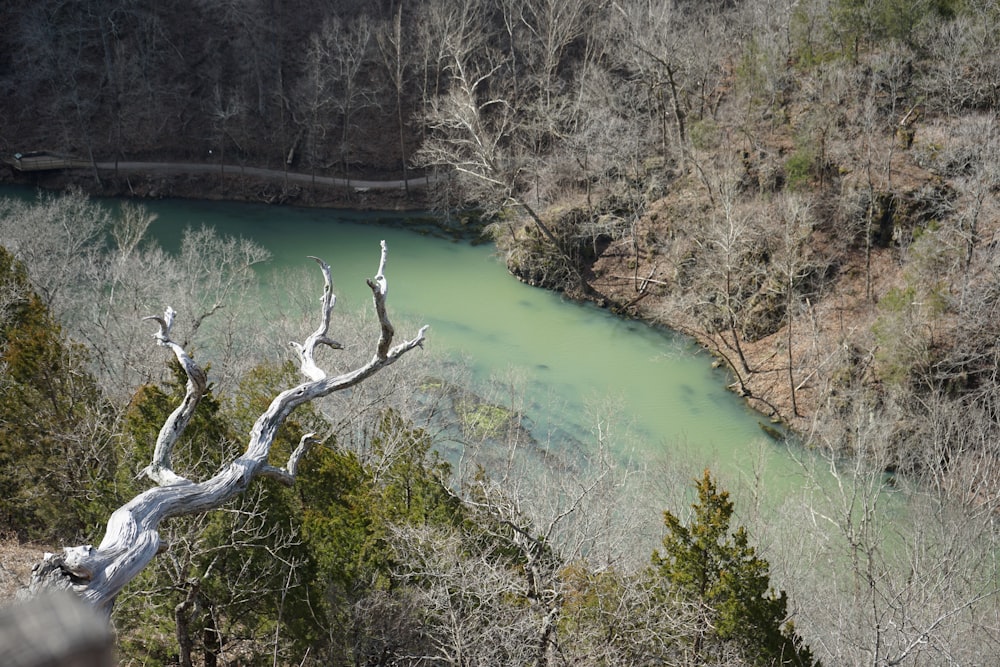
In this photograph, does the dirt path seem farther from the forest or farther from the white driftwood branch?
the white driftwood branch

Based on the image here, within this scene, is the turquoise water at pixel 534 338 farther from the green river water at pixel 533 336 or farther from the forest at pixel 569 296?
the forest at pixel 569 296

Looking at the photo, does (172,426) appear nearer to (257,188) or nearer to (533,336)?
(533,336)

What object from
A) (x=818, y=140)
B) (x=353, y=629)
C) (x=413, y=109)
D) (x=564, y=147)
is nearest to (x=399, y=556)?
(x=353, y=629)

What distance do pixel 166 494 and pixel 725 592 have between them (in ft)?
26.4

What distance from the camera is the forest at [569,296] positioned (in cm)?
1203

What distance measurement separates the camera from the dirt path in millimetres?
43438

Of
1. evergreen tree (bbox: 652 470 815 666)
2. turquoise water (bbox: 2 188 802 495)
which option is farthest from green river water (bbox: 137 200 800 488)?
evergreen tree (bbox: 652 470 815 666)

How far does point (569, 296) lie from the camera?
113 ft

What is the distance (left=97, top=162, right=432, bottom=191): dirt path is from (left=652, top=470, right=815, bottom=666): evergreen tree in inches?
1300

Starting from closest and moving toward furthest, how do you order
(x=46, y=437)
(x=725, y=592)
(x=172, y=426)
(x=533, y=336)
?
(x=172, y=426), (x=725, y=592), (x=46, y=437), (x=533, y=336)

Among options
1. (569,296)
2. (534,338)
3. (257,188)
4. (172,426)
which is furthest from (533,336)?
(172,426)

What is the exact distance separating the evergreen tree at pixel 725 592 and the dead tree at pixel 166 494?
5289 mm

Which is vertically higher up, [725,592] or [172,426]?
[172,426]

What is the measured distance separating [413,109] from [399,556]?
36992mm
